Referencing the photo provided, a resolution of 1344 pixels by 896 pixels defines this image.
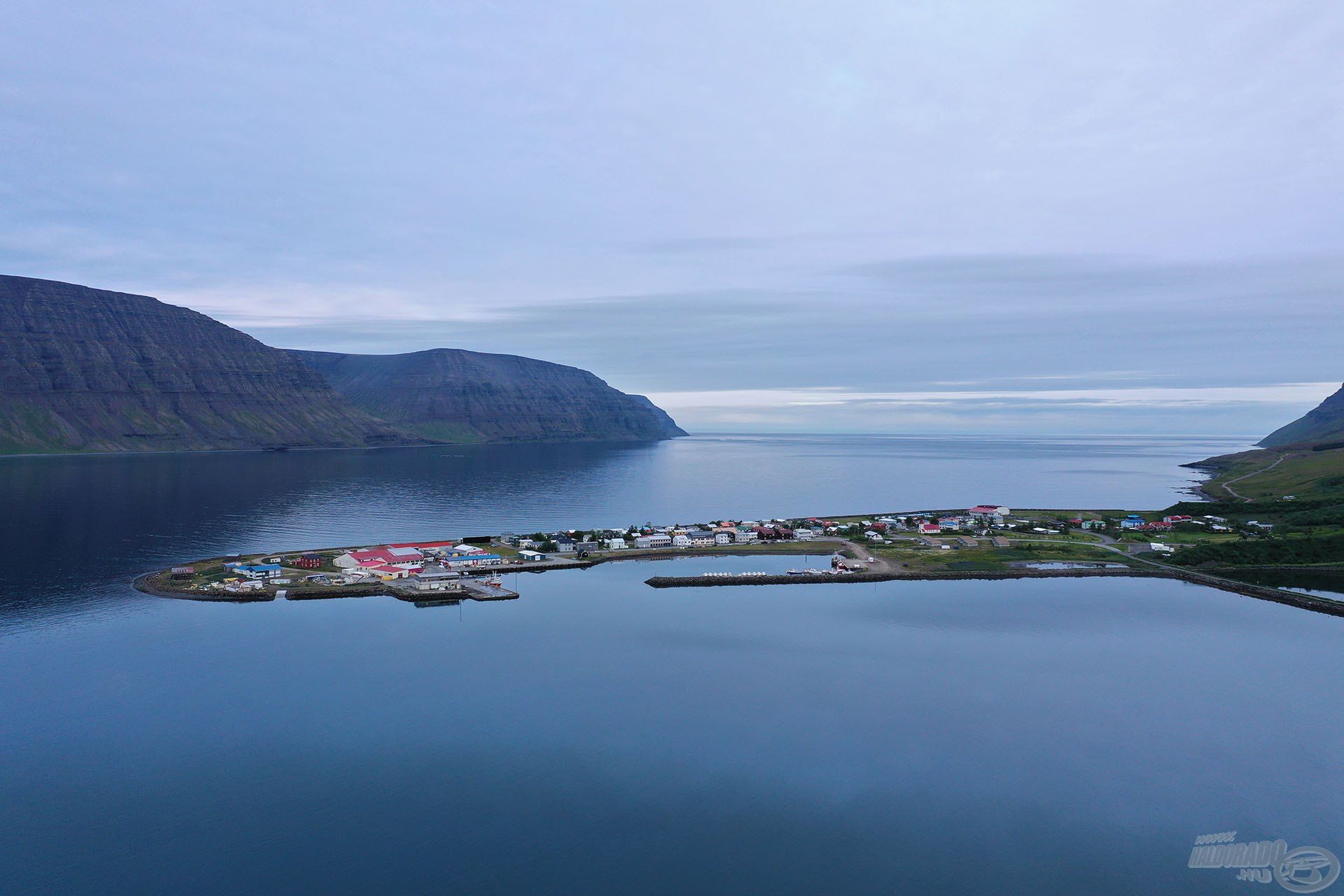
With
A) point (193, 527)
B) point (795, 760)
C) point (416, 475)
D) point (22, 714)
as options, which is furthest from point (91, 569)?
point (416, 475)

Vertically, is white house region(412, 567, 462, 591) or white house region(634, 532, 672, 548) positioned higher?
white house region(634, 532, 672, 548)

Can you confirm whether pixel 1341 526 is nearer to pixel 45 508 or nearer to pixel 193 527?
pixel 193 527

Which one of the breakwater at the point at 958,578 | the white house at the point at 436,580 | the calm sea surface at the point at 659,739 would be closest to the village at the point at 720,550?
the white house at the point at 436,580

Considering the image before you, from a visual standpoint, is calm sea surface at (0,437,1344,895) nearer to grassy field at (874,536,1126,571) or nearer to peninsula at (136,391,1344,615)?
peninsula at (136,391,1344,615)

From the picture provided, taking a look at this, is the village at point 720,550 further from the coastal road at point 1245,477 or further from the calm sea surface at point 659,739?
the coastal road at point 1245,477

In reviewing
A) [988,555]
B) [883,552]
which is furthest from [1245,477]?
[883,552]

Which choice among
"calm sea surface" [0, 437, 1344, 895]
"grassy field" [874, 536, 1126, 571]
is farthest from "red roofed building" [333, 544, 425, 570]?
"grassy field" [874, 536, 1126, 571]

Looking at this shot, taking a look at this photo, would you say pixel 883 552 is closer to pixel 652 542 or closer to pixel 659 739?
pixel 652 542
